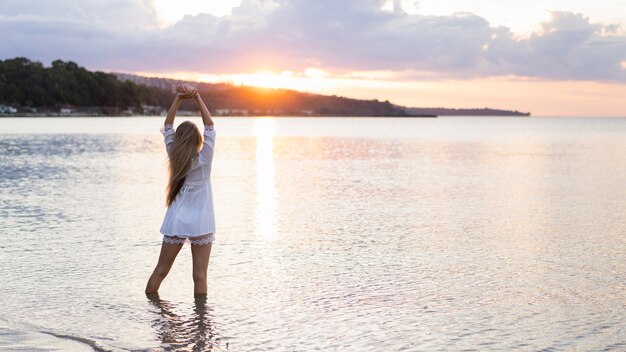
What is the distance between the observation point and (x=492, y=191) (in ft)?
73.9

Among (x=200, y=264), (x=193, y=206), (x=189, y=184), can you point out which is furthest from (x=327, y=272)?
(x=189, y=184)

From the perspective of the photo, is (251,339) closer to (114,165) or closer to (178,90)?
(178,90)

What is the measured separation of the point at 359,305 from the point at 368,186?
15.1m

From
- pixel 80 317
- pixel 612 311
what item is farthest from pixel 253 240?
pixel 612 311

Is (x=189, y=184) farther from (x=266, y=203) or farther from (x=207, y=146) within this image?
(x=266, y=203)

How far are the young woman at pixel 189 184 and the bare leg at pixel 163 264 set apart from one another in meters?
0.01

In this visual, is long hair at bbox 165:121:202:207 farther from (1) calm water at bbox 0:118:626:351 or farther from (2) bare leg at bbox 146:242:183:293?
(1) calm water at bbox 0:118:626:351

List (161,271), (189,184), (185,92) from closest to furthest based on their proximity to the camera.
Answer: (185,92)
(189,184)
(161,271)

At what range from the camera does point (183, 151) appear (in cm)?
805

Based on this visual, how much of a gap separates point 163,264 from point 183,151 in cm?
140

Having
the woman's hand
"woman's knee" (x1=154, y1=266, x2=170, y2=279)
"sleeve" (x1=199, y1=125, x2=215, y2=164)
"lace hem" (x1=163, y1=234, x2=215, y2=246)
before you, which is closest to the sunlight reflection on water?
"woman's knee" (x1=154, y1=266, x2=170, y2=279)

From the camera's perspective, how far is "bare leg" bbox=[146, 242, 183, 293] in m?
8.49

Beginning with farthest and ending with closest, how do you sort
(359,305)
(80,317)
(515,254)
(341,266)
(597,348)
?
(515,254), (341,266), (359,305), (80,317), (597,348)

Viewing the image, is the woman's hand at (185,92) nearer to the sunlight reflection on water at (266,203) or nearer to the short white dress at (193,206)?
the short white dress at (193,206)
